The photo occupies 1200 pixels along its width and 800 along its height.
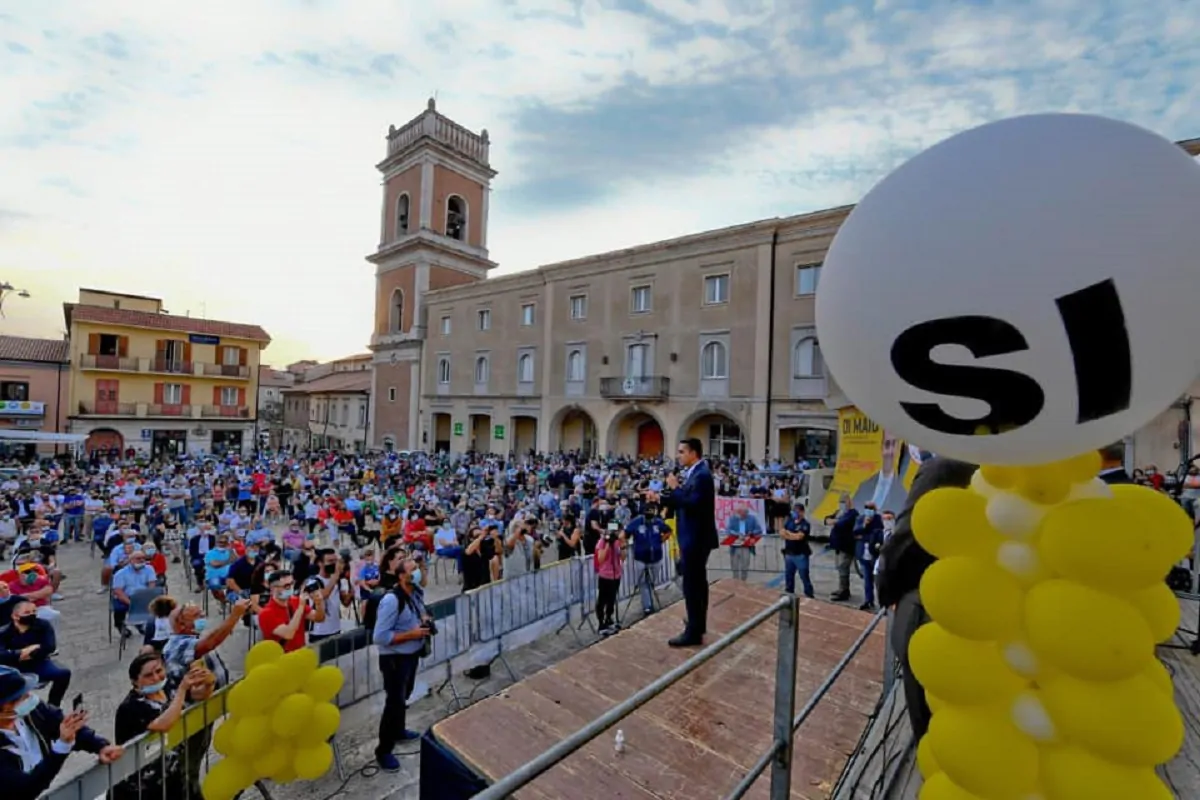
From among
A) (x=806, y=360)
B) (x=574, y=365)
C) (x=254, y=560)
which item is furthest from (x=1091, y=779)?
(x=574, y=365)

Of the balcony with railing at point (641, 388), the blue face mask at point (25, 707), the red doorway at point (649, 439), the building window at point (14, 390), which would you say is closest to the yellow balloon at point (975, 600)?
the blue face mask at point (25, 707)

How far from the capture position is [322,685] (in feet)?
13.0

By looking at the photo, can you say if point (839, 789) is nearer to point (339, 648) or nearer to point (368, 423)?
point (339, 648)

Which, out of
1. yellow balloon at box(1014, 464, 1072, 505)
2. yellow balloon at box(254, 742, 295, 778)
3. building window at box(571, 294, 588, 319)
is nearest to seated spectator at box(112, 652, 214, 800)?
yellow balloon at box(254, 742, 295, 778)

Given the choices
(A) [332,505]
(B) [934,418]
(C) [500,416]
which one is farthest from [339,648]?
(C) [500,416]

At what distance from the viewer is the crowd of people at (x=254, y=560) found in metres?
3.77

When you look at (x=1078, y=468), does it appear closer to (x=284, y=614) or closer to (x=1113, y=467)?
(x=1113, y=467)

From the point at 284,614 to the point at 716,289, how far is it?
24162mm

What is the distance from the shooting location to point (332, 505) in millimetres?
13875

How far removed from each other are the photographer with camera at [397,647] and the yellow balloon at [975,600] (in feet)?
15.8

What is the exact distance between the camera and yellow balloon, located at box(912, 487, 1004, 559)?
6.03ft

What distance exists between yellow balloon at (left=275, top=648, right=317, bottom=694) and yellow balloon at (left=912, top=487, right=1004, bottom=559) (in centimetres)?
401

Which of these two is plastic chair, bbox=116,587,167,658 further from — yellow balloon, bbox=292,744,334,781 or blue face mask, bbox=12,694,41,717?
yellow balloon, bbox=292,744,334,781

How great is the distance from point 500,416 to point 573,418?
17.0ft
